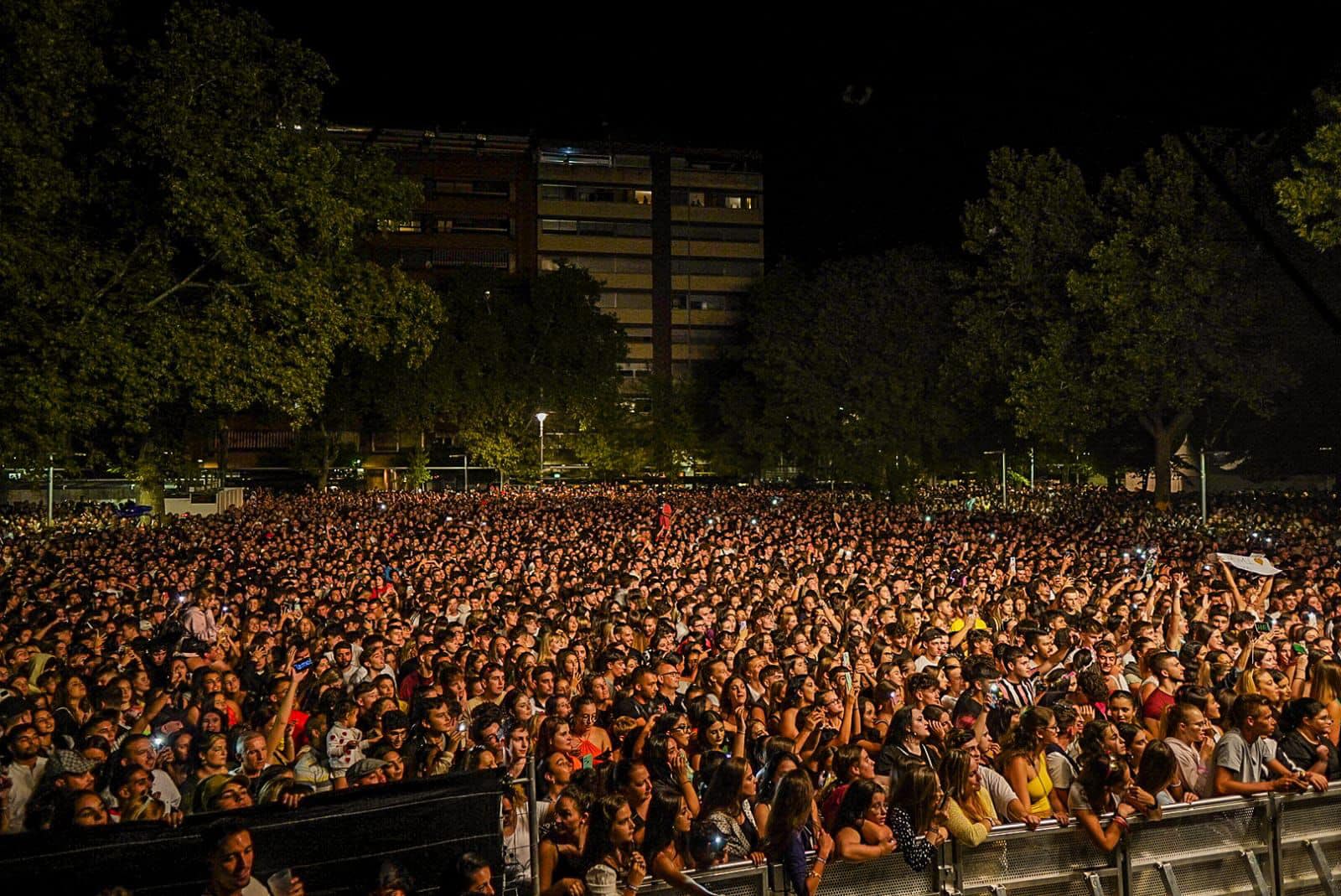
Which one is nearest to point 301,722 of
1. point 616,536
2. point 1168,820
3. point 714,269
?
point 1168,820

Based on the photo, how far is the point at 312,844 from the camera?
4426 millimetres

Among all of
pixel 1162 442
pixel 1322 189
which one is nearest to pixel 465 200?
pixel 1162 442

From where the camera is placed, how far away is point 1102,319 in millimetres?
25766

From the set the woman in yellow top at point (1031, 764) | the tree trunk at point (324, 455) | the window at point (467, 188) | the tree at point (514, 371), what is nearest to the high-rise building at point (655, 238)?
the window at point (467, 188)

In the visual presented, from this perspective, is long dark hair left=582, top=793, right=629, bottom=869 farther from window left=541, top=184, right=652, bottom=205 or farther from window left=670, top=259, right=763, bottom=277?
window left=670, top=259, right=763, bottom=277

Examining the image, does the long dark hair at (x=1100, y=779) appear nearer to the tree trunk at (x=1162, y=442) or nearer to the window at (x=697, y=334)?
the tree trunk at (x=1162, y=442)

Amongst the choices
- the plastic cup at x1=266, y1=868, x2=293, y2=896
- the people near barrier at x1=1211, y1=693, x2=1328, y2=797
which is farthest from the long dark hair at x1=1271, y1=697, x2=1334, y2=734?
the plastic cup at x1=266, y1=868, x2=293, y2=896

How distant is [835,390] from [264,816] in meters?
35.5

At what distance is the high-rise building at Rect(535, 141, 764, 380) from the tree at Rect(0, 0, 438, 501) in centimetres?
5436

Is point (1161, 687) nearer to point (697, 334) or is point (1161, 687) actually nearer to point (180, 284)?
point (180, 284)

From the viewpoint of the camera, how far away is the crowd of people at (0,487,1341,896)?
518 centimetres

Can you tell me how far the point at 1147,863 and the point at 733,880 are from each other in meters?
2.02

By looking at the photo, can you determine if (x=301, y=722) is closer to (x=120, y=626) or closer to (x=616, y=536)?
(x=120, y=626)

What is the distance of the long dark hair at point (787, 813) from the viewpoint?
4.89 m
